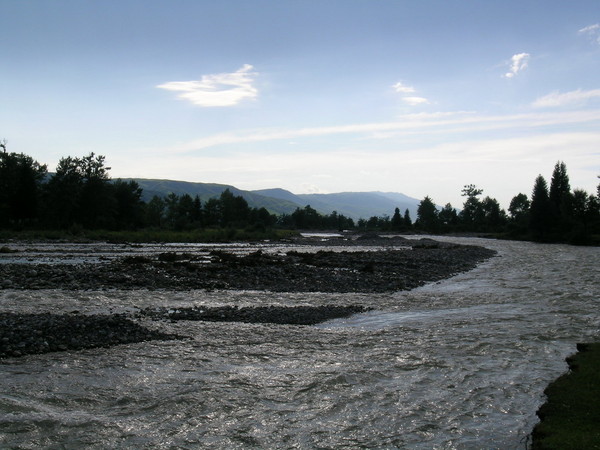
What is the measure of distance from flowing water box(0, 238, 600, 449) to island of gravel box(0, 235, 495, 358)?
3.20ft

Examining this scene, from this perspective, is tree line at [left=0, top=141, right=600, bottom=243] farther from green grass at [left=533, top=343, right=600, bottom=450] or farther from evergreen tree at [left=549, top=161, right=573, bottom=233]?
green grass at [left=533, top=343, right=600, bottom=450]

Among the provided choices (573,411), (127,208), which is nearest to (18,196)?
(127,208)

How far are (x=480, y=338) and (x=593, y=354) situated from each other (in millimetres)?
3253

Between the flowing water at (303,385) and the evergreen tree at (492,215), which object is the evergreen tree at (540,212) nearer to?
the evergreen tree at (492,215)

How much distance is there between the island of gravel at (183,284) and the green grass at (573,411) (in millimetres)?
8752

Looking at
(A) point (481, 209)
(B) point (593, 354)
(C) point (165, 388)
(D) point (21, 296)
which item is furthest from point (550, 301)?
(A) point (481, 209)

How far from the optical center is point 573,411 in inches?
327

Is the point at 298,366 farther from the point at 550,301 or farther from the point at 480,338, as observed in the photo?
the point at 550,301

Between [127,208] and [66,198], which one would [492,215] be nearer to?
[127,208]

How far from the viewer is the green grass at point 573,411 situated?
7094mm

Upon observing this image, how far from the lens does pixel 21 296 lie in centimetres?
1988

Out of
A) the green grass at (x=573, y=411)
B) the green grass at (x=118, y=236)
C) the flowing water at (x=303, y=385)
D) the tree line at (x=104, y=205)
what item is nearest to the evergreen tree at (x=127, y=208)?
the tree line at (x=104, y=205)

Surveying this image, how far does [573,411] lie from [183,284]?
788 inches

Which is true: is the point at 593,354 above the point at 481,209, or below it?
below
